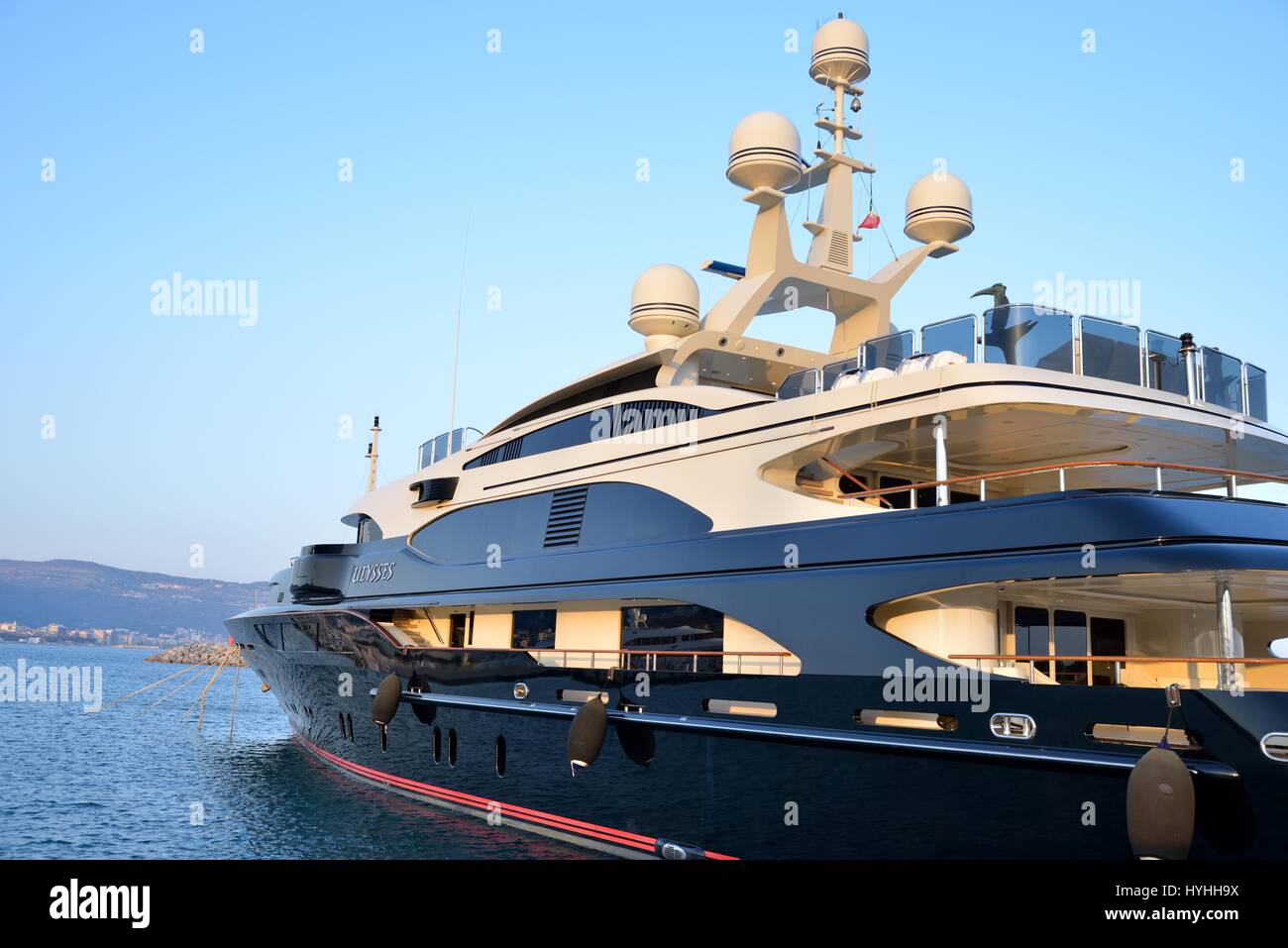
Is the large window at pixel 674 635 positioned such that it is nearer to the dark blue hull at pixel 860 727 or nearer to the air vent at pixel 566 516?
the dark blue hull at pixel 860 727

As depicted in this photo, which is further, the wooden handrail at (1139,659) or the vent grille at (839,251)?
the vent grille at (839,251)

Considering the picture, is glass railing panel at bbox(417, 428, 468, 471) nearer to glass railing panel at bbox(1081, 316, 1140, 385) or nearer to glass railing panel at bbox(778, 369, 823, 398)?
glass railing panel at bbox(778, 369, 823, 398)

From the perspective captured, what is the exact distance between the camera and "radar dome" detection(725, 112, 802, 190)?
14320mm

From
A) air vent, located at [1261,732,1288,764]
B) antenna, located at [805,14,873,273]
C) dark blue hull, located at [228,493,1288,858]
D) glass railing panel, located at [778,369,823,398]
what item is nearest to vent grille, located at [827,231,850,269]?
antenna, located at [805,14,873,273]

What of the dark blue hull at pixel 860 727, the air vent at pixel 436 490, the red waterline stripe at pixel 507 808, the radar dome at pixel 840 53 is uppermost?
the radar dome at pixel 840 53

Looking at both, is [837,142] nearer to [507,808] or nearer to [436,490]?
A: [436,490]

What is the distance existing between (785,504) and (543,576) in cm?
432

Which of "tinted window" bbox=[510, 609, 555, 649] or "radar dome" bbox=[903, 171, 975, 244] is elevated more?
"radar dome" bbox=[903, 171, 975, 244]

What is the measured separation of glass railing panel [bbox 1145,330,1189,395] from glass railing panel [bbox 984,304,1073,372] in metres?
1.00

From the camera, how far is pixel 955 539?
351 inches

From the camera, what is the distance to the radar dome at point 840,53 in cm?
1563

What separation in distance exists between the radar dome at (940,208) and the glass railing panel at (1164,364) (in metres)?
4.52

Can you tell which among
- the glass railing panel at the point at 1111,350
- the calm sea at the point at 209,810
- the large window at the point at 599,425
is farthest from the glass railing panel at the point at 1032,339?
the calm sea at the point at 209,810

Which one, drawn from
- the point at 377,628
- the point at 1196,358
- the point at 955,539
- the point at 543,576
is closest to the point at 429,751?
the point at 377,628
